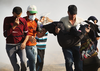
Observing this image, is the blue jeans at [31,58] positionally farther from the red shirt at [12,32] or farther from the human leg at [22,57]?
the red shirt at [12,32]

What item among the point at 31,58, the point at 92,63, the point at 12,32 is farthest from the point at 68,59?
the point at 12,32

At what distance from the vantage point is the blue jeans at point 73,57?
4957 mm

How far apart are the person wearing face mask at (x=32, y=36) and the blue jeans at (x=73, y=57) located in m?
0.88

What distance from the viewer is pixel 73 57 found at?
518 centimetres

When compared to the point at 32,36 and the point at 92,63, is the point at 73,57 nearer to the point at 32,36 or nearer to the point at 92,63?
the point at 92,63

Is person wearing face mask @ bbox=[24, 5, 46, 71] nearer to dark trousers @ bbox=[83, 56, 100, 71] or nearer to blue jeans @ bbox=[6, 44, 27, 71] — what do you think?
blue jeans @ bbox=[6, 44, 27, 71]

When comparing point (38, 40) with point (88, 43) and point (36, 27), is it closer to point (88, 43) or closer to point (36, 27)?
point (36, 27)

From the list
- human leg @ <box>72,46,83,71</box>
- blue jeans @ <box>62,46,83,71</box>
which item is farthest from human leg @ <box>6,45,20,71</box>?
human leg @ <box>72,46,83,71</box>

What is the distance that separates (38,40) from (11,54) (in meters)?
1.42

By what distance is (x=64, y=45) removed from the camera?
4953 millimetres

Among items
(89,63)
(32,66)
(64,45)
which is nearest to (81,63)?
(89,63)

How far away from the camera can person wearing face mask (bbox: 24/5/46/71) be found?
554 centimetres

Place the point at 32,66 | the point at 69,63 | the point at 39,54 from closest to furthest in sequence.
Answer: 1. the point at 69,63
2. the point at 32,66
3. the point at 39,54

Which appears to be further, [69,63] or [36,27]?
[36,27]
